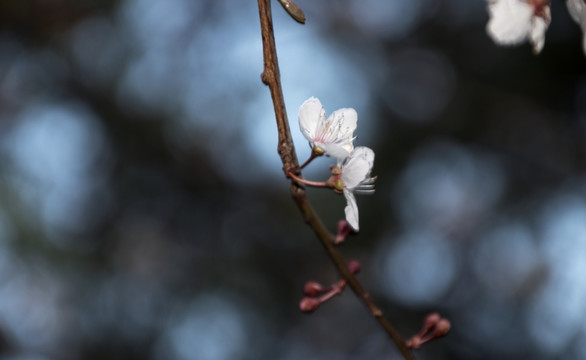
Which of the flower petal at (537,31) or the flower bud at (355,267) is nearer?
the flower petal at (537,31)

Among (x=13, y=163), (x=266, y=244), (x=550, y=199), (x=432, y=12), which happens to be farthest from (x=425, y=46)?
(x=13, y=163)

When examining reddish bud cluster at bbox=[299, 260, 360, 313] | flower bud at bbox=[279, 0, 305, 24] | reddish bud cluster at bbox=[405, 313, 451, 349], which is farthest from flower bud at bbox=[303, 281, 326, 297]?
flower bud at bbox=[279, 0, 305, 24]

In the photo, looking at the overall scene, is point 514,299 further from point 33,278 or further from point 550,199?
point 33,278

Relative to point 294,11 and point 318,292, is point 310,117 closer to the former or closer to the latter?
point 294,11

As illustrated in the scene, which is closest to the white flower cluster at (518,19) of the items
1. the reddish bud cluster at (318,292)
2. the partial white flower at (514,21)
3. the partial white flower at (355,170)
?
the partial white flower at (514,21)

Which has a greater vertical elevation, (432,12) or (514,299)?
(432,12)

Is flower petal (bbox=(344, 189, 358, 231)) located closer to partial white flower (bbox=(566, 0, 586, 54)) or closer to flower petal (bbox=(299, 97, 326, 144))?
flower petal (bbox=(299, 97, 326, 144))

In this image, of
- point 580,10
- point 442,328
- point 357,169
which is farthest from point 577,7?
point 442,328

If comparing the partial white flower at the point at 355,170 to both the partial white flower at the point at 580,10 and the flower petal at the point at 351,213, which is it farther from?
the partial white flower at the point at 580,10
